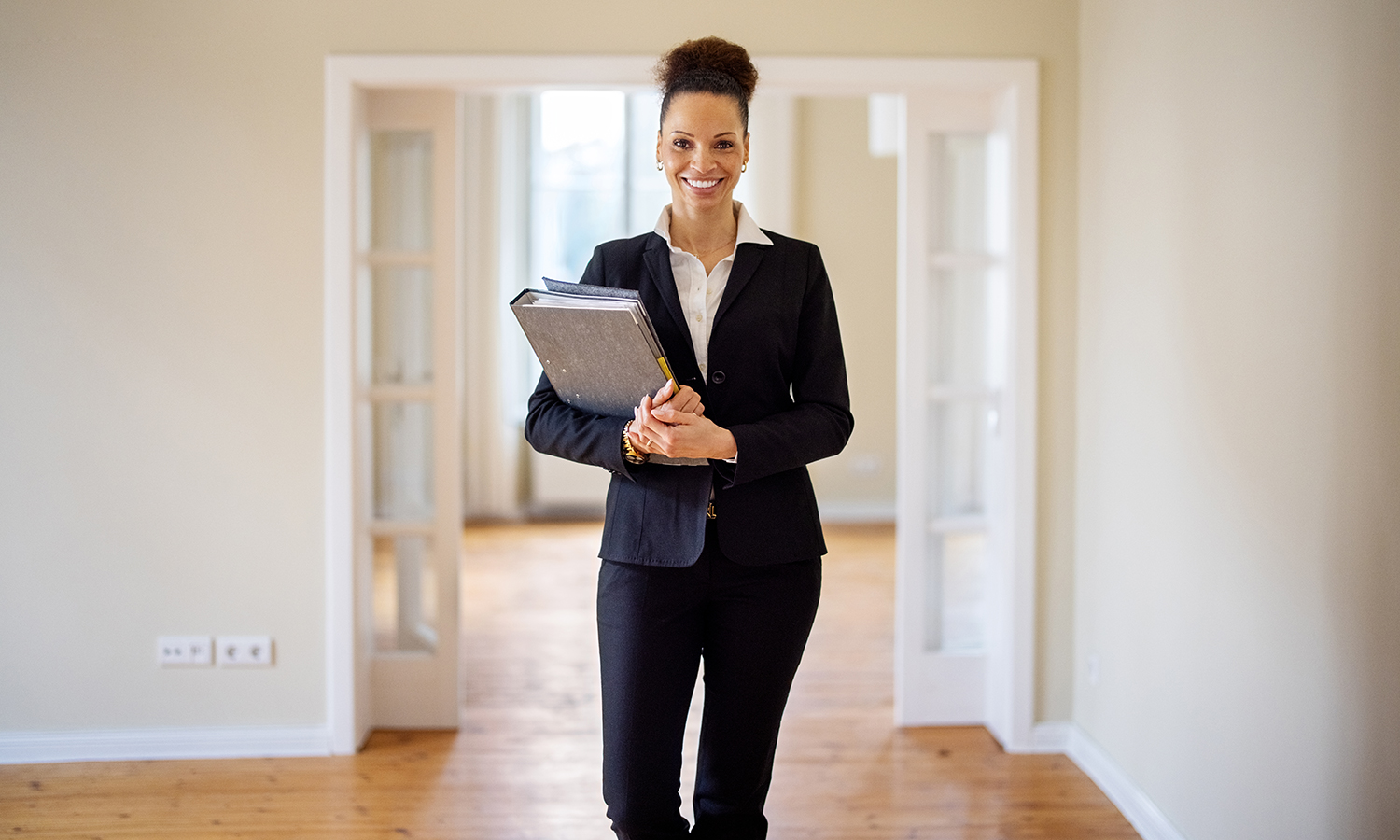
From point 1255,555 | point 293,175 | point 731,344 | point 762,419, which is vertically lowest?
point 1255,555

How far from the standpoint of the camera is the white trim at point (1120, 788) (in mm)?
2611

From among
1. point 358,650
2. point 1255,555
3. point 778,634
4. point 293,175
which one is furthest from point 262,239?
point 1255,555

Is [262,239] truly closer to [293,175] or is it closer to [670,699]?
[293,175]

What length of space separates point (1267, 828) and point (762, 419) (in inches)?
55.5

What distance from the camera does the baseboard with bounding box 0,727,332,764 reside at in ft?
10.4

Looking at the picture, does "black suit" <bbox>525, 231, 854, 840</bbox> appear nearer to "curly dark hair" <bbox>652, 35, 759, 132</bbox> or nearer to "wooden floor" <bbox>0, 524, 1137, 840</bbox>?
"curly dark hair" <bbox>652, 35, 759, 132</bbox>

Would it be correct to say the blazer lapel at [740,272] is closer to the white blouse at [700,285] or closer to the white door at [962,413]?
the white blouse at [700,285]

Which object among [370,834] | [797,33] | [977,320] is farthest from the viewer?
[977,320]

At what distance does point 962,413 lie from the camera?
341 cm

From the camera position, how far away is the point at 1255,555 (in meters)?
2.18

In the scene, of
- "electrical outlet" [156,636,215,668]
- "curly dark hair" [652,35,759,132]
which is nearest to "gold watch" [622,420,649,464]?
"curly dark hair" [652,35,759,132]

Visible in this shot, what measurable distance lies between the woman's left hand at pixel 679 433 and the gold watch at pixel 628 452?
39 mm

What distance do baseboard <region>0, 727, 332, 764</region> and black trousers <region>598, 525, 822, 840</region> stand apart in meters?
1.85

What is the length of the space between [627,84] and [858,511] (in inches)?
185
